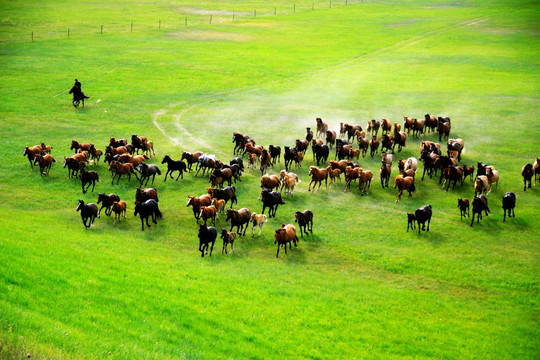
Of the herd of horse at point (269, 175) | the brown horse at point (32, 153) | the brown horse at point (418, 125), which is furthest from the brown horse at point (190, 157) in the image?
the brown horse at point (418, 125)

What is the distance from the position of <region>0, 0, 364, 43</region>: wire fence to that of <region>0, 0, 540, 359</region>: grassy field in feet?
45.3

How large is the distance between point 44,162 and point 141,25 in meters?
70.0

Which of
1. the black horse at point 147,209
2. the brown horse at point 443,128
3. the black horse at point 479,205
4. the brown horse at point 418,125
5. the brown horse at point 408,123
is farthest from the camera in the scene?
the brown horse at point 418,125

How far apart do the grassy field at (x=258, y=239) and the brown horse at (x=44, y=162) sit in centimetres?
47

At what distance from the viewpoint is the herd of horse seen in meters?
25.5

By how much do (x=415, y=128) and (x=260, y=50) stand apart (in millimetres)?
42005

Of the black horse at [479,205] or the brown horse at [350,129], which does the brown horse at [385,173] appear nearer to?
the black horse at [479,205]

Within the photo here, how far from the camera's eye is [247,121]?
4531 centimetres

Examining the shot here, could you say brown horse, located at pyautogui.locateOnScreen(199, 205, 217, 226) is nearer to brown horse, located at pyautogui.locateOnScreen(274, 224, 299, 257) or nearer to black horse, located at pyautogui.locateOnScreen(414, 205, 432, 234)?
brown horse, located at pyautogui.locateOnScreen(274, 224, 299, 257)

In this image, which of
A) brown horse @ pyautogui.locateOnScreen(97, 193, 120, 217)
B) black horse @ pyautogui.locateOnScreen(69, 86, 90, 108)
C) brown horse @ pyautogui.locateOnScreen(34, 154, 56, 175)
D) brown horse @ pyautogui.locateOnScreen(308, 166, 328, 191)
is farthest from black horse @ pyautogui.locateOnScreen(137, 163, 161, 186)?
black horse @ pyautogui.locateOnScreen(69, 86, 90, 108)

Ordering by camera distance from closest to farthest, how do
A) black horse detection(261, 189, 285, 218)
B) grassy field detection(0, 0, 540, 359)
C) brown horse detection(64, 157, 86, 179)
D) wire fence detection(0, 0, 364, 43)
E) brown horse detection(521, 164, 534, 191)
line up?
1. grassy field detection(0, 0, 540, 359)
2. black horse detection(261, 189, 285, 218)
3. brown horse detection(64, 157, 86, 179)
4. brown horse detection(521, 164, 534, 191)
5. wire fence detection(0, 0, 364, 43)

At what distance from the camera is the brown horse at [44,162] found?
31.4 metres

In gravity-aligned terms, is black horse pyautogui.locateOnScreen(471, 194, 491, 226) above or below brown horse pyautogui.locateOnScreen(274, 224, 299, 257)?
above

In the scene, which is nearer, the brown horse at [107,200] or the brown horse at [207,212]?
the brown horse at [207,212]
